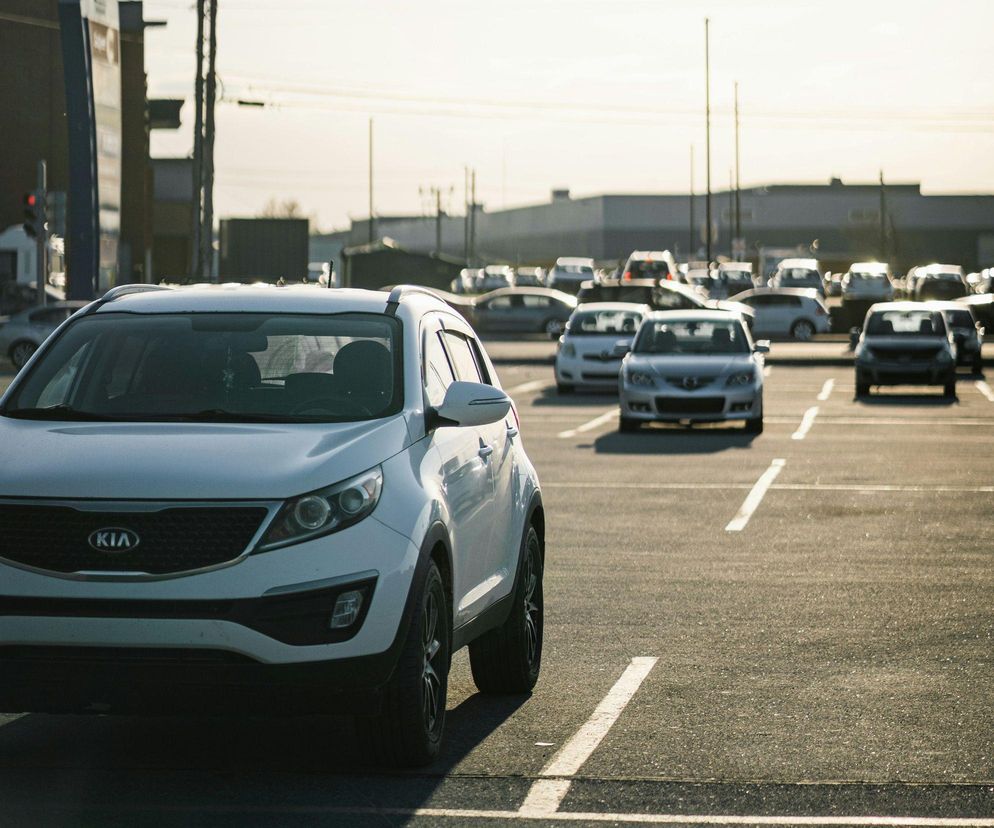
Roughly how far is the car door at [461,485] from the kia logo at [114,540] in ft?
3.91

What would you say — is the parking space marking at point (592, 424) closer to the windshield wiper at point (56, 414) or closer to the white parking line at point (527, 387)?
the white parking line at point (527, 387)

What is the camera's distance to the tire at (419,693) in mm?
6535

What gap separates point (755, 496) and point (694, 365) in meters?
8.20

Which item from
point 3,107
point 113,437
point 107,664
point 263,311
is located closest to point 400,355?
point 263,311

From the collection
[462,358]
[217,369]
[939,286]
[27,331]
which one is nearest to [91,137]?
[27,331]

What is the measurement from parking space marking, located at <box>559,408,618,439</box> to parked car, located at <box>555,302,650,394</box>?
324 centimetres

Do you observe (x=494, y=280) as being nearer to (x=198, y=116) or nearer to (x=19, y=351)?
(x=198, y=116)

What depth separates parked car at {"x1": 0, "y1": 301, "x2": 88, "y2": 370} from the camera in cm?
3909

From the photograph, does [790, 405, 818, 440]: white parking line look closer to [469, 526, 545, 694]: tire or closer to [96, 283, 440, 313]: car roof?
[469, 526, 545, 694]: tire

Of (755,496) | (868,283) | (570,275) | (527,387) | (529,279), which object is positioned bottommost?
(755,496)

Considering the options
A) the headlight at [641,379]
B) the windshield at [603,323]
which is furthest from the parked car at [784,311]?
the headlight at [641,379]

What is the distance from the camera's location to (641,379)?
2598cm

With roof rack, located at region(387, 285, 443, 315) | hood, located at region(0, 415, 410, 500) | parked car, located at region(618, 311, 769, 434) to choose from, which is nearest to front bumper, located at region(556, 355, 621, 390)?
parked car, located at region(618, 311, 769, 434)

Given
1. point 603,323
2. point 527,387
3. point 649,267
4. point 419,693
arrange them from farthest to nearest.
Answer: point 649,267, point 527,387, point 603,323, point 419,693
